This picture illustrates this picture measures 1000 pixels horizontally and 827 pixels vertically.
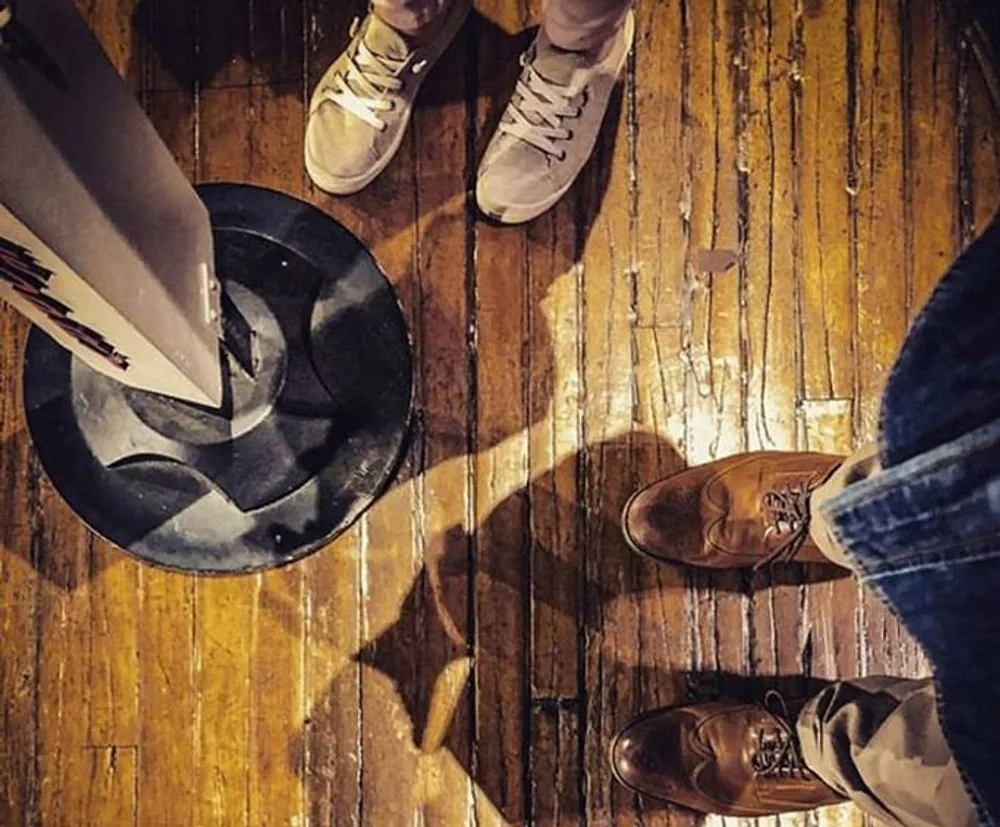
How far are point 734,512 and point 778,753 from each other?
11.6 inches

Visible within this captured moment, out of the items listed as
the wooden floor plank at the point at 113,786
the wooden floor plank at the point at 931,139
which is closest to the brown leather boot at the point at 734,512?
the wooden floor plank at the point at 931,139

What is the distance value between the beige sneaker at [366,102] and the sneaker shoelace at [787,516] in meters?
0.67

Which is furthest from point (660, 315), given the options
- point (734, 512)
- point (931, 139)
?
point (931, 139)

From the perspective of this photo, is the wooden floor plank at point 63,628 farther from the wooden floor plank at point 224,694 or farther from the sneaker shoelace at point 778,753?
the sneaker shoelace at point 778,753

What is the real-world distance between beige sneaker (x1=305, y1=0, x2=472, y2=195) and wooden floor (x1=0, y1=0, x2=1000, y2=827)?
41 mm

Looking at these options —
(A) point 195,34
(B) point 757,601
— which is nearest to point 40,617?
(A) point 195,34

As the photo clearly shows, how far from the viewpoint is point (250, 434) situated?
1.41 meters

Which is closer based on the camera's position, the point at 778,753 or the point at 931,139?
the point at 778,753

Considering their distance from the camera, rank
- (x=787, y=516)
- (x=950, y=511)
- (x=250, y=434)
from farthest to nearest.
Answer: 1. (x=250, y=434)
2. (x=787, y=516)
3. (x=950, y=511)

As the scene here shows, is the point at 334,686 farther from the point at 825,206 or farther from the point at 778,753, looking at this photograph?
the point at 825,206

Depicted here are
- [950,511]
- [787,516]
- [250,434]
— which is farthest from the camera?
[250,434]

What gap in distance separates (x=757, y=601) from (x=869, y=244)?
0.49m

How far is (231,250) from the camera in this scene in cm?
143

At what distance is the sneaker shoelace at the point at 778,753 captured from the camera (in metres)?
1.30
